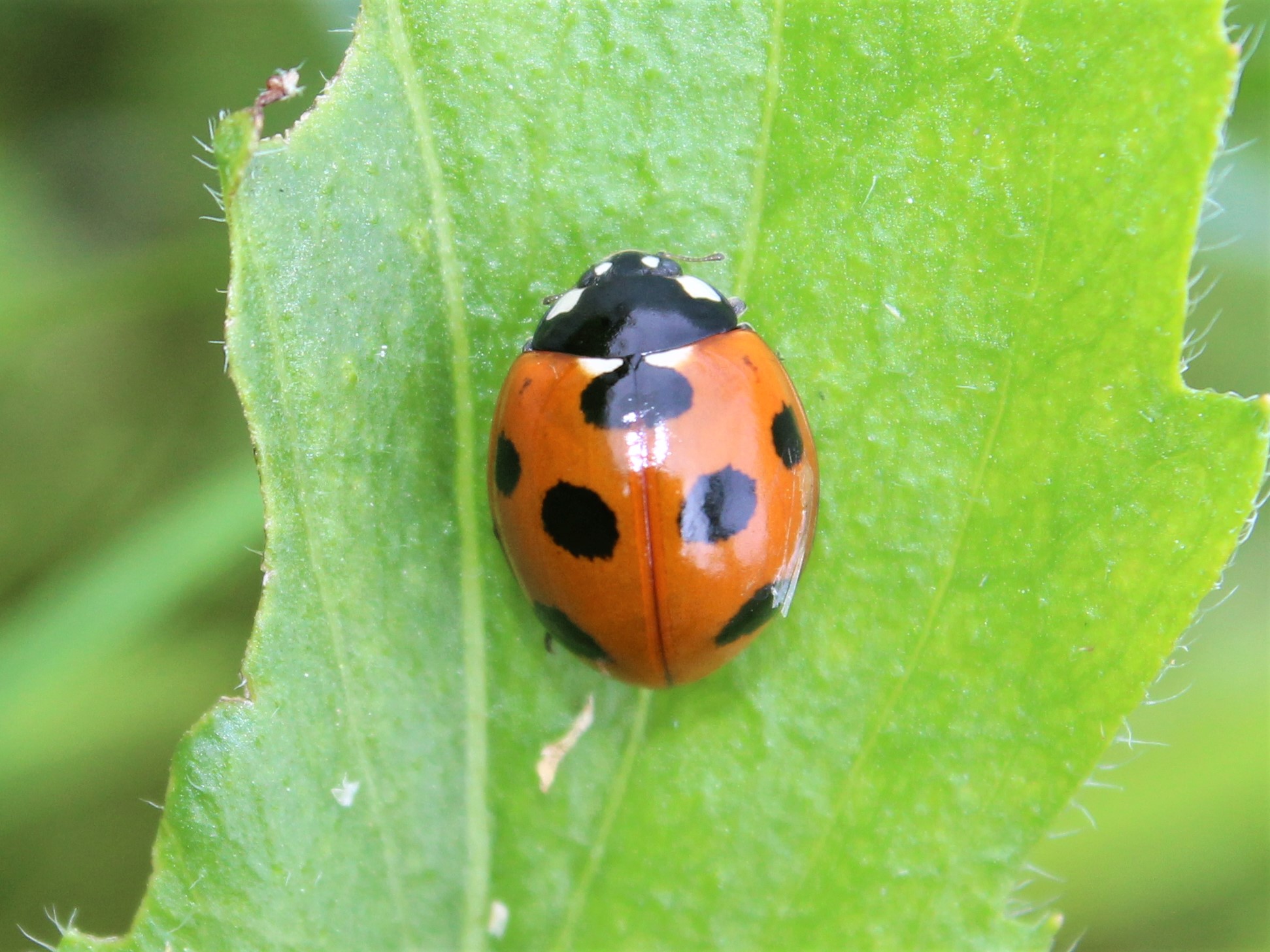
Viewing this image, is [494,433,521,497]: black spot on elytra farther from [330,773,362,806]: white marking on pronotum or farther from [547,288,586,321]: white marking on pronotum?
→ [330,773,362,806]: white marking on pronotum

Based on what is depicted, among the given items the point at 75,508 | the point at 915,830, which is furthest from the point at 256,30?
the point at 915,830

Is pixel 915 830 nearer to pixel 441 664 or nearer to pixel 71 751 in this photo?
pixel 441 664

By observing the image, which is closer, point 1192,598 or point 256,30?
point 1192,598

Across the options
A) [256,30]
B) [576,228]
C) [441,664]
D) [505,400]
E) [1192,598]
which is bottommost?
[441,664]

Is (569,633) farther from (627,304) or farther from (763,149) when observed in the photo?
(763,149)

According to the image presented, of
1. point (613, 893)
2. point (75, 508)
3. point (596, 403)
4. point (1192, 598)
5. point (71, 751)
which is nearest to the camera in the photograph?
point (1192, 598)

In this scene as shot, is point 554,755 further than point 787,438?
Yes

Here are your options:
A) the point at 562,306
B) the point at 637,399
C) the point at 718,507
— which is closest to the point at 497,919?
the point at 718,507

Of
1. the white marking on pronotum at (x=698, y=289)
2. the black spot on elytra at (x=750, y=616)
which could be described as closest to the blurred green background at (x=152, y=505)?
the white marking on pronotum at (x=698, y=289)
